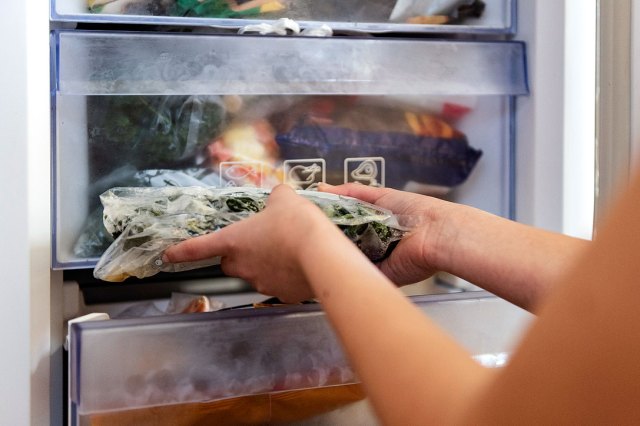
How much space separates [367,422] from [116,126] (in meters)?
0.46

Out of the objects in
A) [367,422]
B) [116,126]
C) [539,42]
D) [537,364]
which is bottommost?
[367,422]

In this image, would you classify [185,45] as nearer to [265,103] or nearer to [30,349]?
[265,103]

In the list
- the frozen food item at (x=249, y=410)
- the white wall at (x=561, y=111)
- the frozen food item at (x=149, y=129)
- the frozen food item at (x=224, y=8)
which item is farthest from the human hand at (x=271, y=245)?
the white wall at (x=561, y=111)

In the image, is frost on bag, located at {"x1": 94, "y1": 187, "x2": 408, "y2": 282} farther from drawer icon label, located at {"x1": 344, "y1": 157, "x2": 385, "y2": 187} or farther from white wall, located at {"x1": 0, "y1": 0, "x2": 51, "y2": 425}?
drawer icon label, located at {"x1": 344, "y1": 157, "x2": 385, "y2": 187}

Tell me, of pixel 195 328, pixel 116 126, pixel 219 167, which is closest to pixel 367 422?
pixel 195 328

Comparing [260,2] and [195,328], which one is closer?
[195,328]

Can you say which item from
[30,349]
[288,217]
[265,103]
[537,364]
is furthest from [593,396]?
[265,103]

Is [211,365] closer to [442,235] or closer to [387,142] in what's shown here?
[442,235]

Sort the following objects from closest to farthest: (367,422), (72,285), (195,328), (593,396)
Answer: (593,396) → (195,328) → (367,422) → (72,285)

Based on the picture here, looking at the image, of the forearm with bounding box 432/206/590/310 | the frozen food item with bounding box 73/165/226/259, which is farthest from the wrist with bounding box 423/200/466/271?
the frozen food item with bounding box 73/165/226/259

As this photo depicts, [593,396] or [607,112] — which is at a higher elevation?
[607,112]

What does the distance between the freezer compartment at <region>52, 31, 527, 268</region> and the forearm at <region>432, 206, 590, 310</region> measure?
0.23 metres

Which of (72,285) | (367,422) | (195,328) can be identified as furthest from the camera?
(72,285)

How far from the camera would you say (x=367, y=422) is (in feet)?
2.90
